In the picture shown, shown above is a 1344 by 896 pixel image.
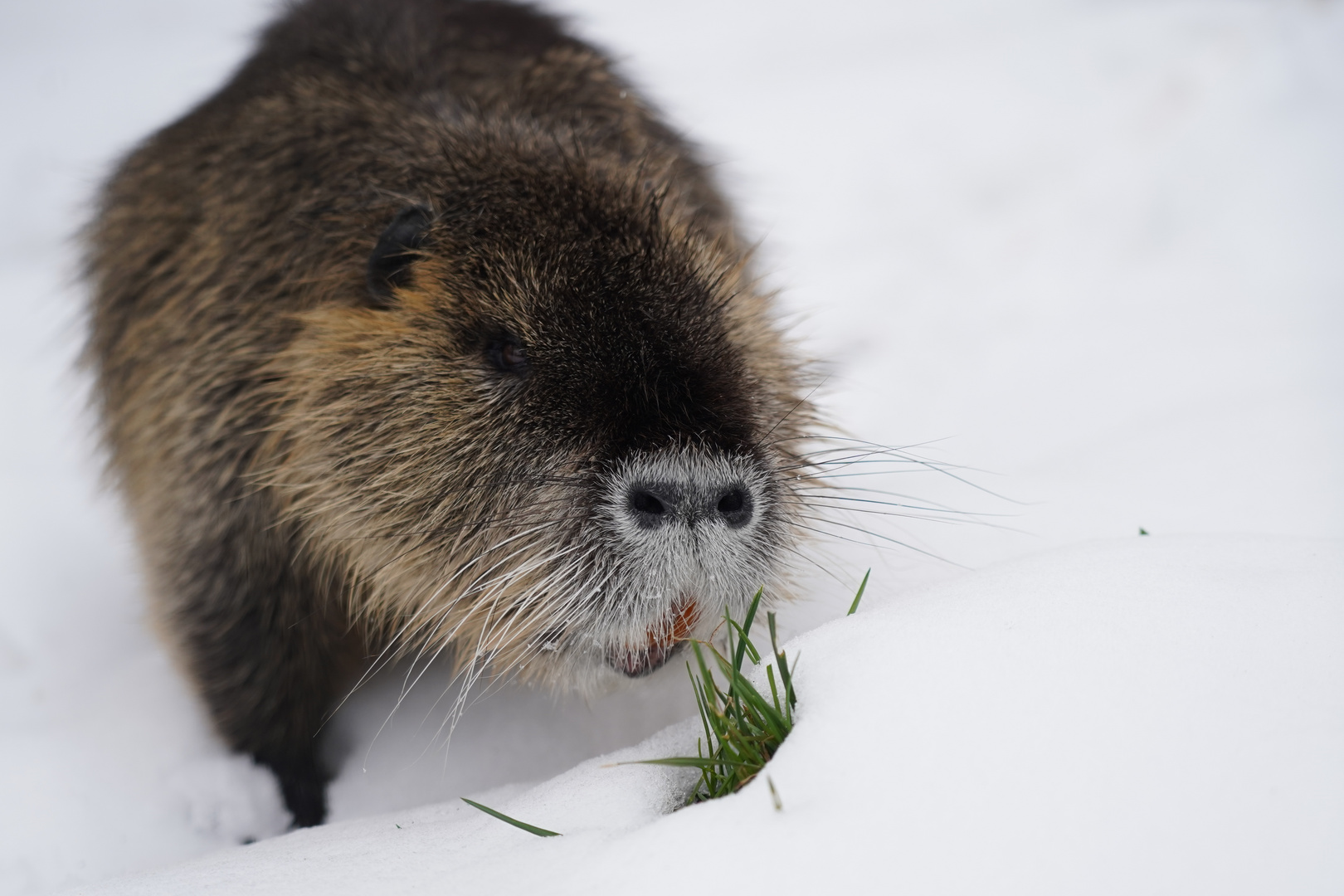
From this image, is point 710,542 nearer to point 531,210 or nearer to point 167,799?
point 531,210

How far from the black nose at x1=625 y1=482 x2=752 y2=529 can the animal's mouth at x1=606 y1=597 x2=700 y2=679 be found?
0.16 metres

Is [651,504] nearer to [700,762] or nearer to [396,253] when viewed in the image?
[700,762]

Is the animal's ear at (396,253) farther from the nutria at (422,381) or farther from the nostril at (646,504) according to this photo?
the nostril at (646,504)

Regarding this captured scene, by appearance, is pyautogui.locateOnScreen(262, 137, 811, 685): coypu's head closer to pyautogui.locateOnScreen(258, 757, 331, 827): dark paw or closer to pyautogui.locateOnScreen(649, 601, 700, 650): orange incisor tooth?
pyautogui.locateOnScreen(649, 601, 700, 650): orange incisor tooth

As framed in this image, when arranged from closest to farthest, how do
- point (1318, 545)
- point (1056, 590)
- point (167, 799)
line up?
point (1056, 590), point (1318, 545), point (167, 799)

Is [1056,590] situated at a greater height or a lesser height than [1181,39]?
lesser

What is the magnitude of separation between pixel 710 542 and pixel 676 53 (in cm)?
552

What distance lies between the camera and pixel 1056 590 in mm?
1552

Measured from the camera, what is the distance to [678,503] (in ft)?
5.23

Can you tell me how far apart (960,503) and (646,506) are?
116cm

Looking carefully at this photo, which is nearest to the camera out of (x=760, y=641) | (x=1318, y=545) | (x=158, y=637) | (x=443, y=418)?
(x=1318, y=545)

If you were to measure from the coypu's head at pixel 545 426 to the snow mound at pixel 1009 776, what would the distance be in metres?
0.24

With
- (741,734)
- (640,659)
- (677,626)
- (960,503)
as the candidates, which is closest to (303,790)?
(640,659)

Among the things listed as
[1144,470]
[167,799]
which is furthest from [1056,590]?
[167,799]
